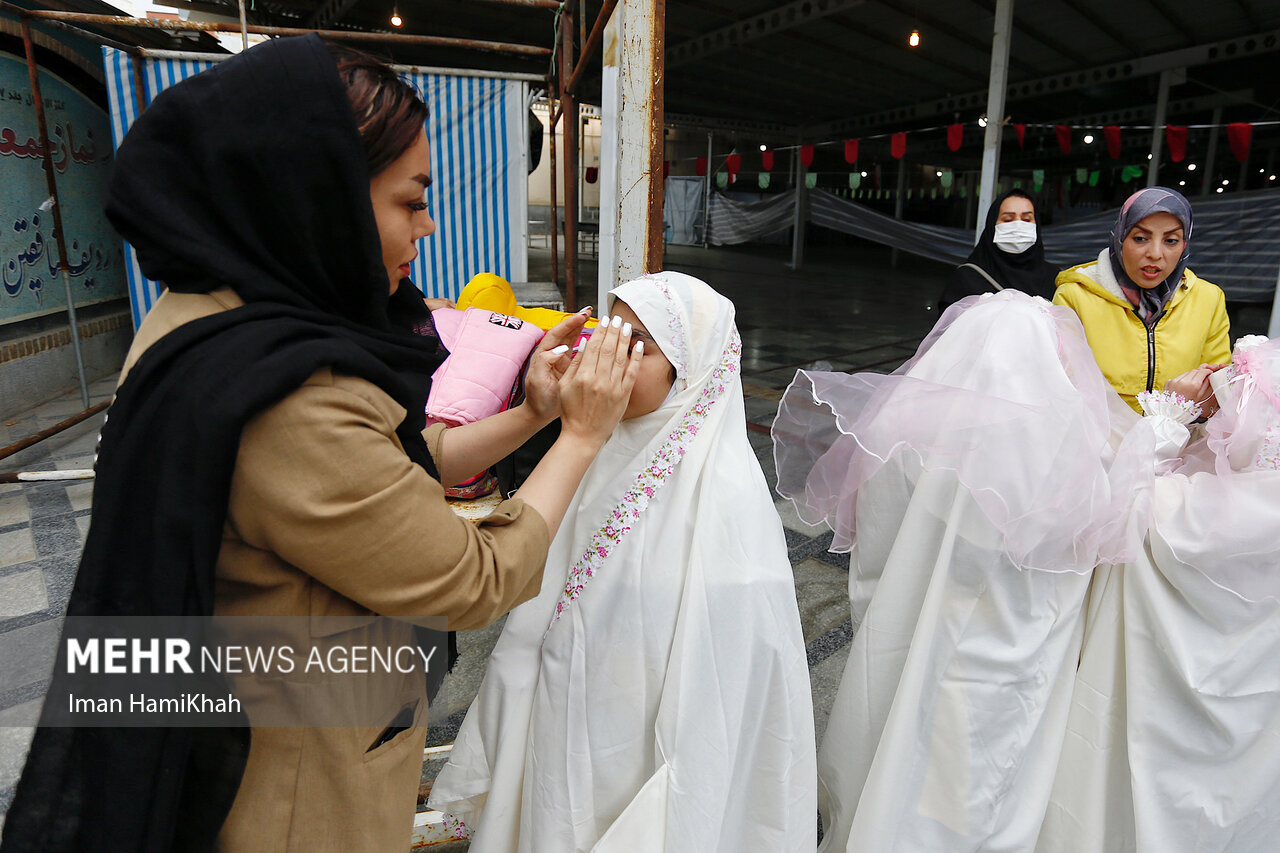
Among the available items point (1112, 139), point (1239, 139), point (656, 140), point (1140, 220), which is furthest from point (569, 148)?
point (1239, 139)

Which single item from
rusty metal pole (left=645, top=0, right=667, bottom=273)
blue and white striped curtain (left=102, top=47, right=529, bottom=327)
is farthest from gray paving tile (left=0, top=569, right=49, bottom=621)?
blue and white striped curtain (left=102, top=47, right=529, bottom=327)

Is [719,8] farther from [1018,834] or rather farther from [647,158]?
[1018,834]

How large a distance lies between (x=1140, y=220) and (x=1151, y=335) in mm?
392

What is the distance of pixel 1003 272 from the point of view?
3.82m

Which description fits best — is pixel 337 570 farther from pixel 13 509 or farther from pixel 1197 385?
pixel 13 509

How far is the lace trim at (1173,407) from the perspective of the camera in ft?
6.03

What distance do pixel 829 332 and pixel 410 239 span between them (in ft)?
27.7

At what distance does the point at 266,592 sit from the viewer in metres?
0.90

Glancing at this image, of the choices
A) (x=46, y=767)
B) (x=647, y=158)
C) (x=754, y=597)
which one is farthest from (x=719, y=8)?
(x=46, y=767)

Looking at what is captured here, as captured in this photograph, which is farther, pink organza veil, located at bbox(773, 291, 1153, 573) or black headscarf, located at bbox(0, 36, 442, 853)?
pink organza veil, located at bbox(773, 291, 1153, 573)

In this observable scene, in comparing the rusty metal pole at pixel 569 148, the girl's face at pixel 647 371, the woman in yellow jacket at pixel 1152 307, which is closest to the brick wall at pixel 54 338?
the rusty metal pole at pixel 569 148

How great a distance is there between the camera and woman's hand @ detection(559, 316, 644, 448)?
1.15 meters

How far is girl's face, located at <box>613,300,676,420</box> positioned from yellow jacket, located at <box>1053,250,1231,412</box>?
188 cm

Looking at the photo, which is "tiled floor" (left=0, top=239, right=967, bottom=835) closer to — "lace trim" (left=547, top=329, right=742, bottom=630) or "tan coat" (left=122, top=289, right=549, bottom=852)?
"lace trim" (left=547, top=329, right=742, bottom=630)
